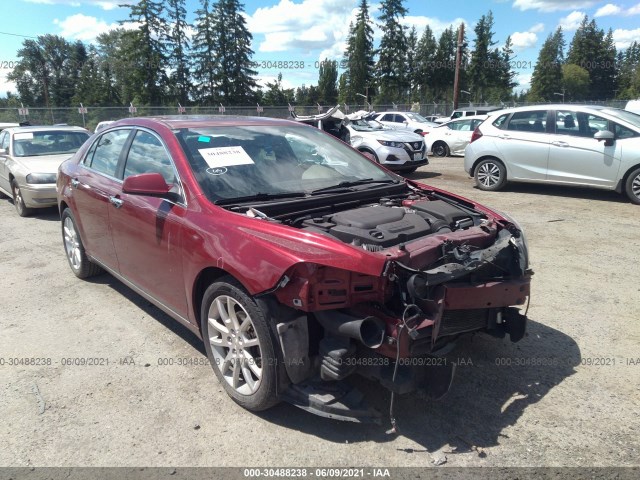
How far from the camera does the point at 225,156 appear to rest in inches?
140

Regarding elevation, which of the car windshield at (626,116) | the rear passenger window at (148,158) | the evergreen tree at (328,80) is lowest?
the rear passenger window at (148,158)

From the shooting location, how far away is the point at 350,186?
3.80 m

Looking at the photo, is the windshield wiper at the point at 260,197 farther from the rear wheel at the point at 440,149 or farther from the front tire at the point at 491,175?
the rear wheel at the point at 440,149

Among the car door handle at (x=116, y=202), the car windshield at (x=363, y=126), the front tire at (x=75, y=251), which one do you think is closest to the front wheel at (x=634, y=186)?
the car windshield at (x=363, y=126)

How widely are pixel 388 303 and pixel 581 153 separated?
7.71 metres

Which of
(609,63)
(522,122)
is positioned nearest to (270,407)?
(522,122)

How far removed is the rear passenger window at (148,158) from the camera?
3.57m

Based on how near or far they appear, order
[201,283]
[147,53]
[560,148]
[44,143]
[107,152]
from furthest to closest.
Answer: [147,53], [44,143], [560,148], [107,152], [201,283]

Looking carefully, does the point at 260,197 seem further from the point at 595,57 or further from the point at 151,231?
the point at 595,57

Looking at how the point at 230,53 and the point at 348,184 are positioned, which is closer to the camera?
the point at 348,184

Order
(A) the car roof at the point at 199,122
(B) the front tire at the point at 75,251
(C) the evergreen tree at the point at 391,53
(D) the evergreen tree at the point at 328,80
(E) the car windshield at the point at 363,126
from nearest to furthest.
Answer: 1. (A) the car roof at the point at 199,122
2. (B) the front tire at the point at 75,251
3. (E) the car windshield at the point at 363,126
4. (C) the evergreen tree at the point at 391,53
5. (D) the evergreen tree at the point at 328,80

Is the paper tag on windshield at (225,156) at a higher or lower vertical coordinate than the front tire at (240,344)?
higher

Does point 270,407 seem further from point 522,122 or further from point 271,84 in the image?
point 271,84

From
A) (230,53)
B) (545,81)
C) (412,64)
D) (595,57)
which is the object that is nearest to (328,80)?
(412,64)
